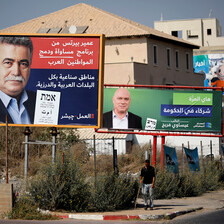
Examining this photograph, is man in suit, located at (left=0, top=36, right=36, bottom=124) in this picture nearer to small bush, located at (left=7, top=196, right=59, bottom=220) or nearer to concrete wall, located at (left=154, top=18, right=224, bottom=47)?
small bush, located at (left=7, top=196, right=59, bottom=220)

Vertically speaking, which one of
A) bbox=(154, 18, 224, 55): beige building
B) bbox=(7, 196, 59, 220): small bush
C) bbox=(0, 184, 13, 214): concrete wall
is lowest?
bbox=(7, 196, 59, 220): small bush

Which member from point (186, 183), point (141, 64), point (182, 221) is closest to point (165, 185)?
point (186, 183)

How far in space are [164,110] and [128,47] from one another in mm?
28110

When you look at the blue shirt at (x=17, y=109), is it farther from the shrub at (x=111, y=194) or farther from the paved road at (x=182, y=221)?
the paved road at (x=182, y=221)

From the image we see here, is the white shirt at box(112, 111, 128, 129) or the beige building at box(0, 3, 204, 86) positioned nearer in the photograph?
the white shirt at box(112, 111, 128, 129)

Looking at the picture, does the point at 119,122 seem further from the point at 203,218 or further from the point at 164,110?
the point at 203,218

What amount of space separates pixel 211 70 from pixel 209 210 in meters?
75.3

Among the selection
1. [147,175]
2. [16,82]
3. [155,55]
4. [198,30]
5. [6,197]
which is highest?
[198,30]

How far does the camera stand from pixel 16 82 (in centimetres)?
1891

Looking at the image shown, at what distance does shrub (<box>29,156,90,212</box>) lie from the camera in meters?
15.6

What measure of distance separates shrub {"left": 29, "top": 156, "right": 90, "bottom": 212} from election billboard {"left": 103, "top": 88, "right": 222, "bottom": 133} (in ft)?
32.5

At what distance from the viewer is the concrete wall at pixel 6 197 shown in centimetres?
1483

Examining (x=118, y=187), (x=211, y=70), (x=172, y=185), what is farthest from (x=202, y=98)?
(x=211, y=70)

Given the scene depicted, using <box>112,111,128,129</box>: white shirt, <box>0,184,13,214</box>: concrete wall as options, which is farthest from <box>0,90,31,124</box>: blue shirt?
<box>112,111,128,129</box>: white shirt
